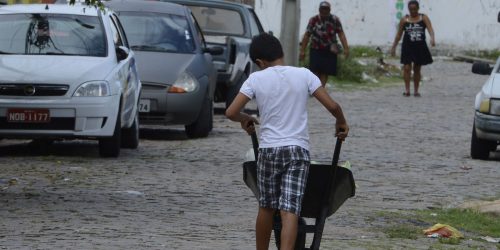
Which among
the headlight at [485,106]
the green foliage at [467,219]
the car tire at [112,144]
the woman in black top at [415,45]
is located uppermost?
the green foliage at [467,219]

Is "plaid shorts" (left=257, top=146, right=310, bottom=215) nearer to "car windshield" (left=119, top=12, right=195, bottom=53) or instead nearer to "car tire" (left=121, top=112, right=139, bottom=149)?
"car tire" (left=121, top=112, right=139, bottom=149)

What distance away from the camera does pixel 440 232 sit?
982 centimetres

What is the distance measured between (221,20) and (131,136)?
745 cm

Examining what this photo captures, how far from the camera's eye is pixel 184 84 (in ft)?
55.9

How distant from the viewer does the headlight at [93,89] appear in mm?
14047

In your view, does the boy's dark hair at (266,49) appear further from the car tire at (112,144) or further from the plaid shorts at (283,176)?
the car tire at (112,144)

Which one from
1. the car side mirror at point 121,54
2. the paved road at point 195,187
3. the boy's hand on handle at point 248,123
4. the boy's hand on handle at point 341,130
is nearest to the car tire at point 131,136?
the paved road at point 195,187

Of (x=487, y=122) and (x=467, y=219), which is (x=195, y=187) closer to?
(x=467, y=219)

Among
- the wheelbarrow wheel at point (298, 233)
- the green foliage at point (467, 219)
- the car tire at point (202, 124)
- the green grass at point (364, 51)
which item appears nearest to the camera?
the wheelbarrow wheel at point (298, 233)

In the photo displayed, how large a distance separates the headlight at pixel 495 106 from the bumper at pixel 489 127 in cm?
8

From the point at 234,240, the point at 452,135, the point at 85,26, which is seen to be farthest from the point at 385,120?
the point at 234,240

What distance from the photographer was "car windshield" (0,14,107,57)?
14.8 m

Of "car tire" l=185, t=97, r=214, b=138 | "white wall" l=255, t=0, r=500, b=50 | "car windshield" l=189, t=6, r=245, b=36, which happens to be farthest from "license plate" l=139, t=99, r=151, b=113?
"white wall" l=255, t=0, r=500, b=50

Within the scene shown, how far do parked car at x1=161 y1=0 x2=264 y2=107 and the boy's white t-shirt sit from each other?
13.2 metres
